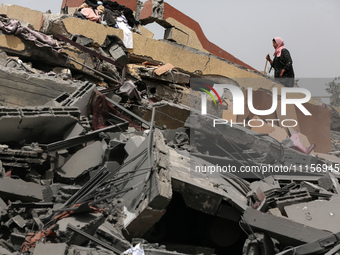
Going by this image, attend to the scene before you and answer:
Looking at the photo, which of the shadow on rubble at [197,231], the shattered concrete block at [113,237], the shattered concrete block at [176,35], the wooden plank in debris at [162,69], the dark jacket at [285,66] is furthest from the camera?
the shattered concrete block at [176,35]

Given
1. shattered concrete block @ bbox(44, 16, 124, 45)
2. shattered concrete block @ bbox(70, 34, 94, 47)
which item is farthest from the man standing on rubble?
shattered concrete block @ bbox(70, 34, 94, 47)

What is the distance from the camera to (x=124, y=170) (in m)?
5.96

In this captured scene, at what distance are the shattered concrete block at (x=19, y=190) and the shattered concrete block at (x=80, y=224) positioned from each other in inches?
29.9

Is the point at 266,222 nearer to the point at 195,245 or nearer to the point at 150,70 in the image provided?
the point at 195,245

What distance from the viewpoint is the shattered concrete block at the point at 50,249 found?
4039 millimetres

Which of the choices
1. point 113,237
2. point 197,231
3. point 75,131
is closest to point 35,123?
point 75,131

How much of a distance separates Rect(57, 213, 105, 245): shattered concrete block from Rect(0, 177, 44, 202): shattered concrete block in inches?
29.9

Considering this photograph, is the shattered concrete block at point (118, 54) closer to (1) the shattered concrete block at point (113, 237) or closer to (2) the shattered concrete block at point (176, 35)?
(2) the shattered concrete block at point (176, 35)

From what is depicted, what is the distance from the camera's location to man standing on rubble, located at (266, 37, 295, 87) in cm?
1161

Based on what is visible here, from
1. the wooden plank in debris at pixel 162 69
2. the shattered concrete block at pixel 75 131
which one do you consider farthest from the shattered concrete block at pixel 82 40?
the shattered concrete block at pixel 75 131

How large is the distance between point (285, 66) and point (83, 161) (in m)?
6.76

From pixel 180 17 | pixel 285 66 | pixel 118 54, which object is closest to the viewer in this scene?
pixel 118 54

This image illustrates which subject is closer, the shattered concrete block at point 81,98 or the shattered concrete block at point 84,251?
the shattered concrete block at point 84,251

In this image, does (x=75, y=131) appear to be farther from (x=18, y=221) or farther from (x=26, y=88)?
(x=18, y=221)
